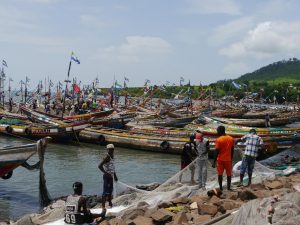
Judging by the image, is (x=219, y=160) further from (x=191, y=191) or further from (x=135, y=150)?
(x=135, y=150)

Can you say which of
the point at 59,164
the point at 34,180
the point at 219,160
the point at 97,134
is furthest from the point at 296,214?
the point at 97,134

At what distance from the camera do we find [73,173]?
68.9 ft

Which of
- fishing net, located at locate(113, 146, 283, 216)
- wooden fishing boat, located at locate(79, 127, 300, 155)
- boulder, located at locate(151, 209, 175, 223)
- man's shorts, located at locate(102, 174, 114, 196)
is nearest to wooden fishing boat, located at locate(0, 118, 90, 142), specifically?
wooden fishing boat, located at locate(79, 127, 300, 155)

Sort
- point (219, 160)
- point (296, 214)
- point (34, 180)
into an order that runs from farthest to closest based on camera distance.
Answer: point (34, 180) → point (219, 160) → point (296, 214)

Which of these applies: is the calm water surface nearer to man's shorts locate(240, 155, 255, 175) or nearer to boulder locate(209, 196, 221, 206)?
man's shorts locate(240, 155, 255, 175)

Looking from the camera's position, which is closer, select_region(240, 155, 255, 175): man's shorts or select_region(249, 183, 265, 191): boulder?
select_region(249, 183, 265, 191): boulder

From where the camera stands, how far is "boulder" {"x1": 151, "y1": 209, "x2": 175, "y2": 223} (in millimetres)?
8930

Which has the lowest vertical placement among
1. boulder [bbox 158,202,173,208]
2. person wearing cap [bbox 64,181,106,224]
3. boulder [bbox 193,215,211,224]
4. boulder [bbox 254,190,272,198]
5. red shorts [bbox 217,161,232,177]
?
boulder [bbox 158,202,173,208]

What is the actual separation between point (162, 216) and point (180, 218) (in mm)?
416

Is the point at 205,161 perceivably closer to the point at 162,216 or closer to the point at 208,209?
the point at 208,209

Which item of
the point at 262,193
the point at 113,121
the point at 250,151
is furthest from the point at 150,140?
the point at 262,193

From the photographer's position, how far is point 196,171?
12492 mm

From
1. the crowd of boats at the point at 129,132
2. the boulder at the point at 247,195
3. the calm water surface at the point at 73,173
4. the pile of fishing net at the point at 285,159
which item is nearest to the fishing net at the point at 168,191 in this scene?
the boulder at the point at 247,195

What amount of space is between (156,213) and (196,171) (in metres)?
3.52
